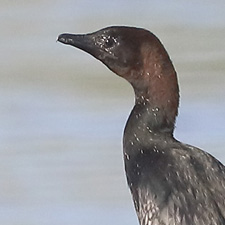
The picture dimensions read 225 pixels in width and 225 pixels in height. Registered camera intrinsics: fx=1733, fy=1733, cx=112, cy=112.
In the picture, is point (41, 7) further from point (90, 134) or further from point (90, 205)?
point (90, 205)

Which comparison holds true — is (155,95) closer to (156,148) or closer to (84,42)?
(156,148)

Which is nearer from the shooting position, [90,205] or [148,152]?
[148,152]

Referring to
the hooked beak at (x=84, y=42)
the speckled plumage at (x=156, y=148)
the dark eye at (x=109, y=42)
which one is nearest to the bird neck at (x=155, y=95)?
the speckled plumage at (x=156, y=148)

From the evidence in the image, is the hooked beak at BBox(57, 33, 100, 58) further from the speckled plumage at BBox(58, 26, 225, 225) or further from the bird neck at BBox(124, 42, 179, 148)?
the bird neck at BBox(124, 42, 179, 148)

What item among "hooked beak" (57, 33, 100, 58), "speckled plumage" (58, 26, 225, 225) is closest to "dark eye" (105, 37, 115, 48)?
"speckled plumage" (58, 26, 225, 225)

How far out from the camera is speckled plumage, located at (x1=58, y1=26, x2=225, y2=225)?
9.41 meters

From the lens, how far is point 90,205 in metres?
12.3

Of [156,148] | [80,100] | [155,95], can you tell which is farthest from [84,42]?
[80,100]

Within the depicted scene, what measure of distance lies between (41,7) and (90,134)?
395cm

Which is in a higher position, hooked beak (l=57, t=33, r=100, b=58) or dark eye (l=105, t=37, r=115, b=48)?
hooked beak (l=57, t=33, r=100, b=58)

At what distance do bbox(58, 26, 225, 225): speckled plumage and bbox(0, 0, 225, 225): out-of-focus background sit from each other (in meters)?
2.29

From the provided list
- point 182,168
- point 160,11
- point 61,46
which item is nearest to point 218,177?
point 182,168

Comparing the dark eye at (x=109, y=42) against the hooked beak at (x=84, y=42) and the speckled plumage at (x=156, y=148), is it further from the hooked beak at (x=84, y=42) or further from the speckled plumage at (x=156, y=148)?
the hooked beak at (x=84, y=42)

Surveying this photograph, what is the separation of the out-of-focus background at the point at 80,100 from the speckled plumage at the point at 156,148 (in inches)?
90.1
